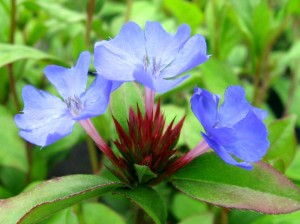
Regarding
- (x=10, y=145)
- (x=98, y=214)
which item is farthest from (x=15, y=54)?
(x=98, y=214)

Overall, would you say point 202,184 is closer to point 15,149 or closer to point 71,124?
point 71,124

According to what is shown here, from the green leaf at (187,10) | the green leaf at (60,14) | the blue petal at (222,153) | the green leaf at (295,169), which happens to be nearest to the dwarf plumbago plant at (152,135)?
the blue petal at (222,153)

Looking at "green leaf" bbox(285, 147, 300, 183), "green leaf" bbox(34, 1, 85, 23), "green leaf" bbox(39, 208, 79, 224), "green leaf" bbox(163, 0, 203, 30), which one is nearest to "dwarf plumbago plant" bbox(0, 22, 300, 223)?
"green leaf" bbox(39, 208, 79, 224)

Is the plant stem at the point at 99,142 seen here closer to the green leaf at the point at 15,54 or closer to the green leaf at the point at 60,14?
the green leaf at the point at 15,54

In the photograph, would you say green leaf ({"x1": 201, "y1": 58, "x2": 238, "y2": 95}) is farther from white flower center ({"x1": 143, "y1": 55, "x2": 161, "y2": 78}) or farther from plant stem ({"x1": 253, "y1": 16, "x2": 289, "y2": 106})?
white flower center ({"x1": 143, "y1": 55, "x2": 161, "y2": 78})

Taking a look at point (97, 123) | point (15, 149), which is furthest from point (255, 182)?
point (15, 149)

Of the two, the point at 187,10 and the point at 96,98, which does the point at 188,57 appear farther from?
the point at 187,10

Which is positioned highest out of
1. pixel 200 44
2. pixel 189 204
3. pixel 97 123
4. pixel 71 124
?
pixel 200 44
